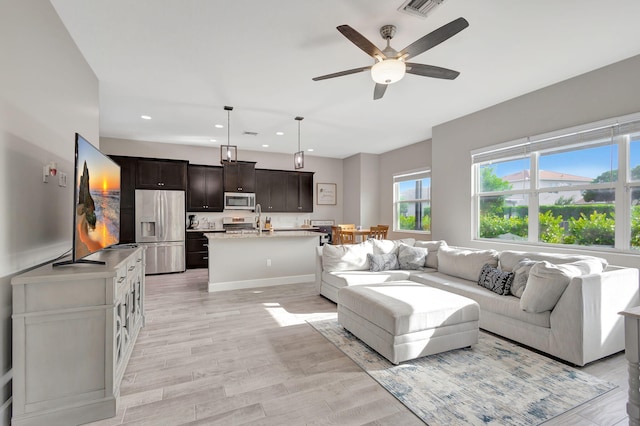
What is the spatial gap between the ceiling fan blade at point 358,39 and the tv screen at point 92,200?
6.39ft

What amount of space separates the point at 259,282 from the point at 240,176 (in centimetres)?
324

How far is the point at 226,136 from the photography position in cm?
625

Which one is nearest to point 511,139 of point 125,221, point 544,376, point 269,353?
point 544,376

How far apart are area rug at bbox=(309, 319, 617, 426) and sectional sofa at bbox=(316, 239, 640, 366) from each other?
8.4 inches

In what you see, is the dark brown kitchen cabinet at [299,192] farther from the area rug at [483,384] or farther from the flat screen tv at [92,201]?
the area rug at [483,384]

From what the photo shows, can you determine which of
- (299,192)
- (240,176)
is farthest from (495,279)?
(240,176)

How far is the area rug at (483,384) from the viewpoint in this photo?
184cm

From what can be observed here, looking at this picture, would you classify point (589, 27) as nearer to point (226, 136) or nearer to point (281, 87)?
point (281, 87)

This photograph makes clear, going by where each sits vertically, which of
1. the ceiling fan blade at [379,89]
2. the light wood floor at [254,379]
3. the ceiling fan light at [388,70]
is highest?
the ceiling fan blade at [379,89]

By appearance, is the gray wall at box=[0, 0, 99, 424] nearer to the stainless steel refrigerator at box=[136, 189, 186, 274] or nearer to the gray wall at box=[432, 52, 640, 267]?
the stainless steel refrigerator at box=[136, 189, 186, 274]

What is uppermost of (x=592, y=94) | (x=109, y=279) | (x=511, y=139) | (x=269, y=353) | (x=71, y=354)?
(x=592, y=94)

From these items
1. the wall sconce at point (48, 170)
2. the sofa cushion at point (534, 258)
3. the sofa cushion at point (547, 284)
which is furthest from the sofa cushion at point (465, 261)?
the wall sconce at point (48, 170)

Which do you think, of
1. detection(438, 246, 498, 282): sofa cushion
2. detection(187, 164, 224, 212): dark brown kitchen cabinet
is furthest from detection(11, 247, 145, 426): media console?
detection(187, 164, 224, 212): dark brown kitchen cabinet

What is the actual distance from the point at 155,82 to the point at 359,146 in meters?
4.62
